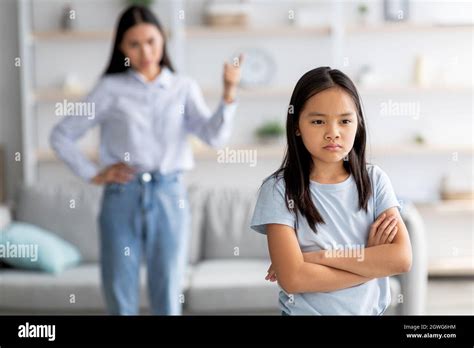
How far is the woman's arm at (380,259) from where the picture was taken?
43.7 inches

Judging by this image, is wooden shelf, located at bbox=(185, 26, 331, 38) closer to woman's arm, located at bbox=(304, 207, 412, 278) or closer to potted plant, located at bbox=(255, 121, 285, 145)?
potted plant, located at bbox=(255, 121, 285, 145)

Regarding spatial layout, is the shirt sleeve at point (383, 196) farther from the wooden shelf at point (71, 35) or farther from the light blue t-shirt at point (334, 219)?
the wooden shelf at point (71, 35)

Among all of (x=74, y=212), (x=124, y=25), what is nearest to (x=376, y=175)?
(x=124, y=25)

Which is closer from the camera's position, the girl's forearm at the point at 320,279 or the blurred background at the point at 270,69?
the girl's forearm at the point at 320,279

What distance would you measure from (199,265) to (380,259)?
5.22 feet

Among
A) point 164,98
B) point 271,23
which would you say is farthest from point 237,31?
point 164,98

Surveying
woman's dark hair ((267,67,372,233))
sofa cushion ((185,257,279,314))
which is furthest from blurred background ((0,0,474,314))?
woman's dark hair ((267,67,372,233))

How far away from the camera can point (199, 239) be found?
2.77 meters

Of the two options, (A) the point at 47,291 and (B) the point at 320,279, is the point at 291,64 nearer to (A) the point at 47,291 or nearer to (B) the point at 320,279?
(A) the point at 47,291

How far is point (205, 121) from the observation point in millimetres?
1952

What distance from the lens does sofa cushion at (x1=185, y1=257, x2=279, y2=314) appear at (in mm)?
2393

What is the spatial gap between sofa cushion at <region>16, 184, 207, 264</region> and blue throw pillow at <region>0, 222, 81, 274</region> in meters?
0.04

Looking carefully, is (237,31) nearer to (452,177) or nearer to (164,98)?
(452,177)

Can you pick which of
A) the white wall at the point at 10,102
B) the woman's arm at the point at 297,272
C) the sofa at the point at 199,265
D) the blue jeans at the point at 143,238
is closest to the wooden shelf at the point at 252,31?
the white wall at the point at 10,102
